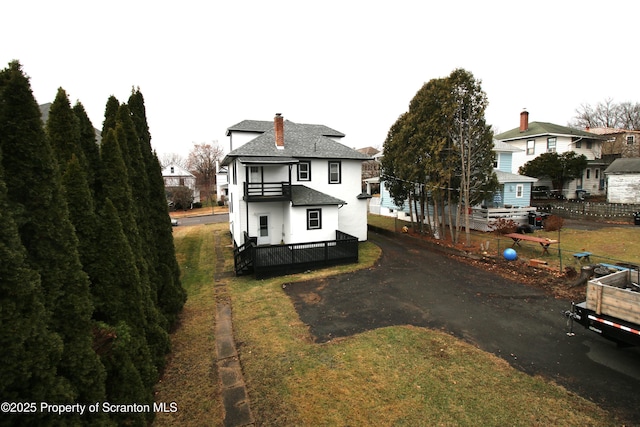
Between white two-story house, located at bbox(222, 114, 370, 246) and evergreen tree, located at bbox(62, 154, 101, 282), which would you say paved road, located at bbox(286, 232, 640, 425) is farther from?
evergreen tree, located at bbox(62, 154, 101, 282)

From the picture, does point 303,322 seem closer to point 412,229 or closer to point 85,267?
point 85,267

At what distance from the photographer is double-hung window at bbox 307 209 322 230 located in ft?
62.0

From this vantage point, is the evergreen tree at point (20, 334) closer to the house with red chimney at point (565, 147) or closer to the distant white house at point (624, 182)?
the house with red chimney at point (565, 147)

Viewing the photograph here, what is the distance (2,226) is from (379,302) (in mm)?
10354

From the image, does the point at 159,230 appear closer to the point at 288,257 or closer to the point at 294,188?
the point at 288,257

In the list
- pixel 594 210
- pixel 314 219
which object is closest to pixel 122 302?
pixel 314 219

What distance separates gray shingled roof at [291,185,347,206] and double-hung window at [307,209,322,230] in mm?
680

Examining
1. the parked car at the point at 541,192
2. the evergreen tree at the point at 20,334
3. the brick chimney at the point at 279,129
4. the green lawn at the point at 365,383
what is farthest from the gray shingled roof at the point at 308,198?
the parked car at the point at 541,192

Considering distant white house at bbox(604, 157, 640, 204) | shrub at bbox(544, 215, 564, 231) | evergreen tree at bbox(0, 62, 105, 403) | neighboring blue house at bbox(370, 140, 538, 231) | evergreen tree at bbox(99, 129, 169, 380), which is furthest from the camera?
distant white house at bbox(604, 157, 640, 204)

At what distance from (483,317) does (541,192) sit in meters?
35.0

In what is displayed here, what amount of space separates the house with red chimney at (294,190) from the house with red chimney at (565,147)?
88.0 feet

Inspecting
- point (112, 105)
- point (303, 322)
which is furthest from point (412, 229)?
point (112, 105)

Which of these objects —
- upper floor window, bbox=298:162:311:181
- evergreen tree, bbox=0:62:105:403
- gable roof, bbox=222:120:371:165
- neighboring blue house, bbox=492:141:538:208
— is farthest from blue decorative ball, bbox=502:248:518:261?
evergreen tree, bbox=0:62:105:403

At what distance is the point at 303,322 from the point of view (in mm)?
9961
